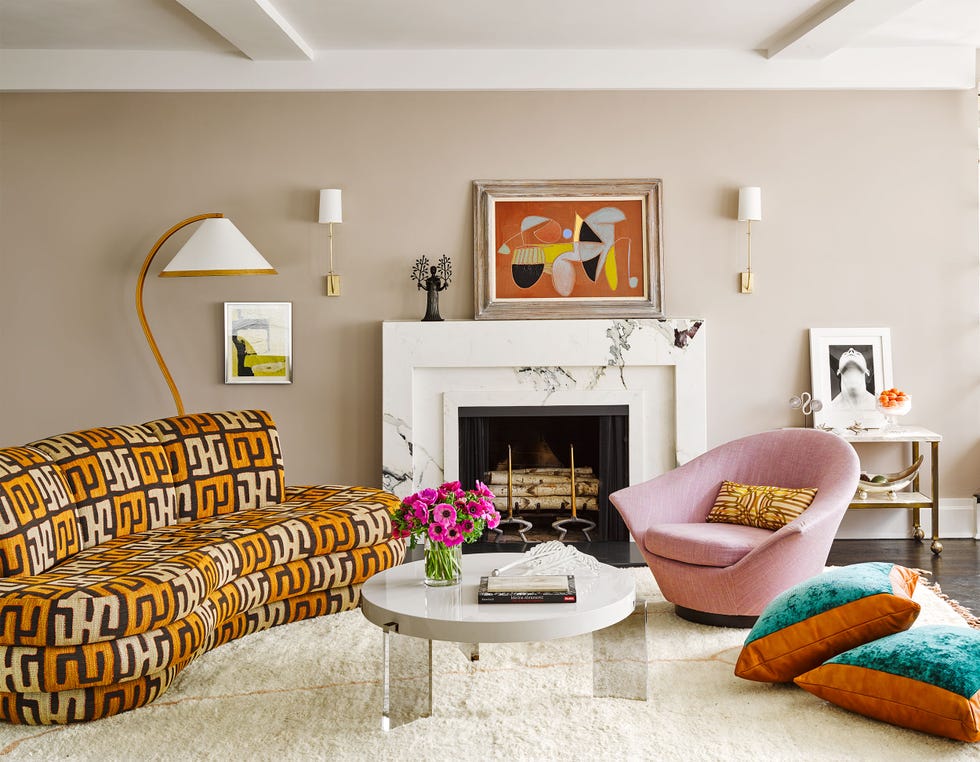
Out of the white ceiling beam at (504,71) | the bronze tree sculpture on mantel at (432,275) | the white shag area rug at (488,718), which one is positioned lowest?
the white shag area rug at (488,718)

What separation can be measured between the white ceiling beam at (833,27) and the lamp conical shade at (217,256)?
9.67ft

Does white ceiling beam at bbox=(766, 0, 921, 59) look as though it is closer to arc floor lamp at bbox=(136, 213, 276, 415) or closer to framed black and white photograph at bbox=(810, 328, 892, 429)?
framed black and white photograph at bbox=(810, 328, 892, 429)

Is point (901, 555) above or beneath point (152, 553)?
beneath

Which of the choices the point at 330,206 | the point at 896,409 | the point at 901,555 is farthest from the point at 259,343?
the point at 901,555

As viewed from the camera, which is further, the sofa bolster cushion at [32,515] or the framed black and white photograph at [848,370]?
the framed black and white photograph at [848,370]

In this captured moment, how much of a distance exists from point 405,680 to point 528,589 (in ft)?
1.44

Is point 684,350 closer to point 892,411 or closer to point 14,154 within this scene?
point 892,411

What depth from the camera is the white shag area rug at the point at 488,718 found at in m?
2.43

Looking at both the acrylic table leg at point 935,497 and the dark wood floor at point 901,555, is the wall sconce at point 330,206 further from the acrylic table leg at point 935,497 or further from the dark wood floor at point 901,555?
the acrylic table leg at point 935,497

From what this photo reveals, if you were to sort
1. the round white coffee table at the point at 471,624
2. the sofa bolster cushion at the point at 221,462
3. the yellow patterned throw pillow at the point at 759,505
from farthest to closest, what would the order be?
1. the sofa bolster cushion at the point at 221,462
2. the yellow patterned throw pillow at the point at 759,505
3. the round white coffee table at the point at 471,624

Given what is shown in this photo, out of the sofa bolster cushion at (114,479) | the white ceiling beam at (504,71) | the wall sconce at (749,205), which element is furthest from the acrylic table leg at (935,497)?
the sofa bolster cushion at (114,479)

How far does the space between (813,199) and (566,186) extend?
1396mm

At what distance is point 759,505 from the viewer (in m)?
3.59

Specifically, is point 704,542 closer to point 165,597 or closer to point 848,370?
point 165,597
